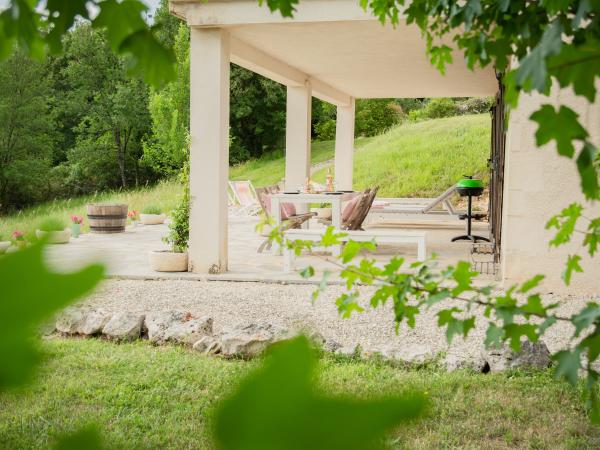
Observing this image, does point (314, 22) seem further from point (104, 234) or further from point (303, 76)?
→ point (104, 234)

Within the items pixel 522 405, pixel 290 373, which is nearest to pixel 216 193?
pixel 522 405

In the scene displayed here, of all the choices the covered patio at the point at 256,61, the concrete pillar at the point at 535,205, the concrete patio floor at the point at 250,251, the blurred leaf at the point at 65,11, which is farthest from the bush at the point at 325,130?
the blurred leaf at the point at 65,11

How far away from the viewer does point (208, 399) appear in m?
3.42

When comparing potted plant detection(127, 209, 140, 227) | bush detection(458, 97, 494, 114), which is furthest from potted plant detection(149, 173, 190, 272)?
bush detection(458, 97, 494, 114)

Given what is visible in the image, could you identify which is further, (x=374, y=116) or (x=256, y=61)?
(x=374, y=116)

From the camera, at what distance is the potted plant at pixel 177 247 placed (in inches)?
290

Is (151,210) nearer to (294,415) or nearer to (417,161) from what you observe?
(417,161)

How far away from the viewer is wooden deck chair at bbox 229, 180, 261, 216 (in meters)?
15.7

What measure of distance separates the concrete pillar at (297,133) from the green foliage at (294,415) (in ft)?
35.5

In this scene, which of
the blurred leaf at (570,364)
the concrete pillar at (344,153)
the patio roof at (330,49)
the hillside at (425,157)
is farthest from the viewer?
the hillside at (425,157)

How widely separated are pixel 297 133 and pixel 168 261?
432 cm

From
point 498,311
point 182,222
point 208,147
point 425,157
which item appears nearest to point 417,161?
point 425,157

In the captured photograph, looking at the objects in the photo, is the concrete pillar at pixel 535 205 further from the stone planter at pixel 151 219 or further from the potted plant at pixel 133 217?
the stone planter at pixel 151 219

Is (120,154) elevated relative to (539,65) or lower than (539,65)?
elevated
